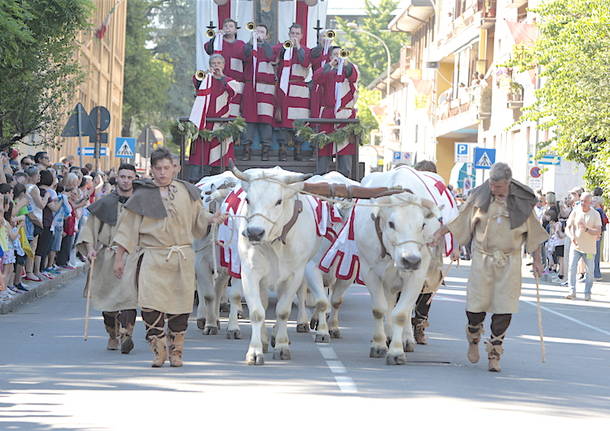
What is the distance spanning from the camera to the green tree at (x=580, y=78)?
28031 mm

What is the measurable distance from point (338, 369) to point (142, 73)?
65892 mm

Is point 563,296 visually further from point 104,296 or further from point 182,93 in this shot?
point 182,93

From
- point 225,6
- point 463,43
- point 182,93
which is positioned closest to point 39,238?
point 225,6

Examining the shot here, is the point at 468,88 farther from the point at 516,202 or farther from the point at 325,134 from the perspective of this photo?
the point at 516,202

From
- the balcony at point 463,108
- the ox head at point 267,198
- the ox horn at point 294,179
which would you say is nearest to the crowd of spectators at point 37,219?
the ox head at point 267,198

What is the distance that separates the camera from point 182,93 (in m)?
81.8

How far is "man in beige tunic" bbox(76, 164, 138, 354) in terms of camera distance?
13.7m

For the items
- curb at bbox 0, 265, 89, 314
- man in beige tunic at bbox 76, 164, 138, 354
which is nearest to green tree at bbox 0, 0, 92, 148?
curb at bbox 0, 265, 89, 314

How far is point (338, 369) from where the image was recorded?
1248cm

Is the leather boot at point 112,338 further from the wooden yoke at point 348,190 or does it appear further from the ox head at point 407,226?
the ox head at point 407,226

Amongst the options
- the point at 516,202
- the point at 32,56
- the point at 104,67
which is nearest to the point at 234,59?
the point at 32,56

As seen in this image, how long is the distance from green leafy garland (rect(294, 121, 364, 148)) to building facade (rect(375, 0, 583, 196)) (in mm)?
19432

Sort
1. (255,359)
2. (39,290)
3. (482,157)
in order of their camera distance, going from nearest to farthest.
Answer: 1. (255,359)
2. (39,290)
3. (482,157)

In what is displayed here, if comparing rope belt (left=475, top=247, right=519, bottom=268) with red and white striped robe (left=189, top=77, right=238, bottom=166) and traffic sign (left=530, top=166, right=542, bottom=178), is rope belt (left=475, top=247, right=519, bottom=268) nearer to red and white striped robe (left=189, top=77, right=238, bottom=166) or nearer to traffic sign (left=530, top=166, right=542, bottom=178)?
red and white striped robe (left=189, top=77, right=238, bottom=166)
